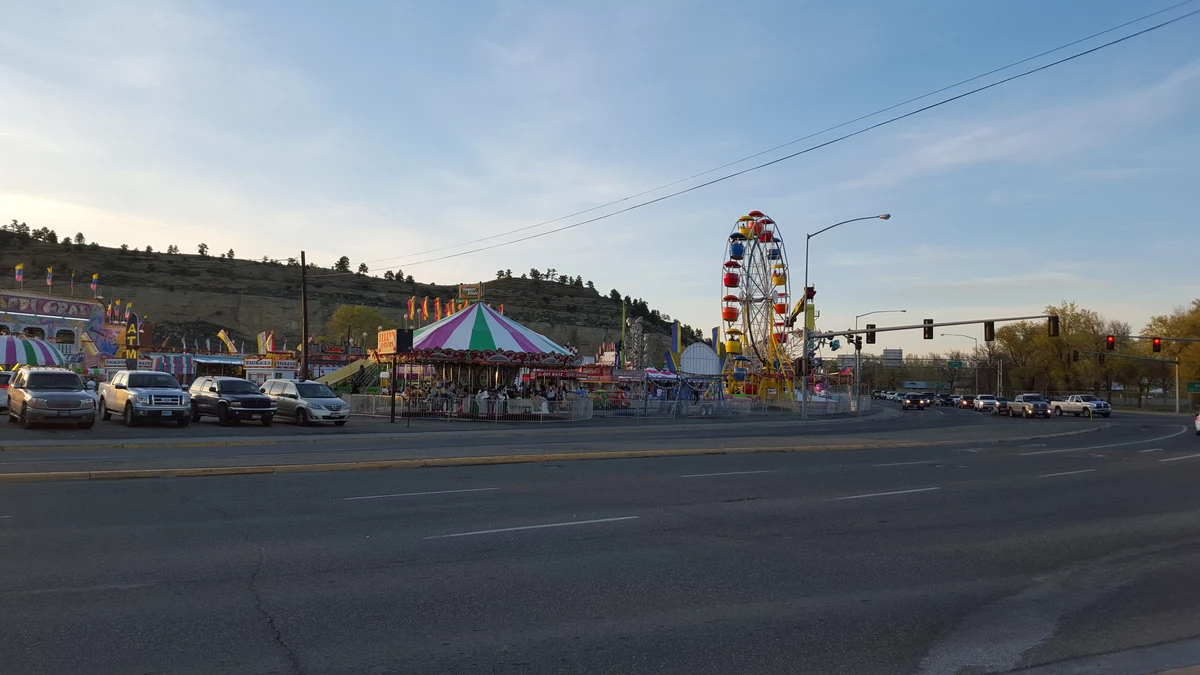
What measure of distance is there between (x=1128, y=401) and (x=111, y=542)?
114 m

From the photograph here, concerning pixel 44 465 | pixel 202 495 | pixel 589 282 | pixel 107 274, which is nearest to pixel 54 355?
pixel 44 465

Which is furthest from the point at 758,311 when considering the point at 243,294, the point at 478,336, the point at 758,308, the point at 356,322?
the point at 243,294

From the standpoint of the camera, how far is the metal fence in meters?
37.2

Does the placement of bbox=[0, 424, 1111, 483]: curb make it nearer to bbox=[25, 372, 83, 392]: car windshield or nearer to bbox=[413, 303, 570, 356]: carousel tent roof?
bbox=[25, 372, 83, 392]: car windshield

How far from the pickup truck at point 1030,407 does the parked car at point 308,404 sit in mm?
44466

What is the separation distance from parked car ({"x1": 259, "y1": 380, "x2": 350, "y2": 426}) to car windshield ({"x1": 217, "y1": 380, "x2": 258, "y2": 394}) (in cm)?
160

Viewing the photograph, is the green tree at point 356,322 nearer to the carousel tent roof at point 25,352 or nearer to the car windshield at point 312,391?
the carousel tent roof at point 25,352

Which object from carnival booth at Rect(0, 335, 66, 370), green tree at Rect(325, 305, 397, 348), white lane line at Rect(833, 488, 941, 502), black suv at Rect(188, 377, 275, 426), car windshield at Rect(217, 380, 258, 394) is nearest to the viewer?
white lane line at Rect(833, 488, 941, 502)

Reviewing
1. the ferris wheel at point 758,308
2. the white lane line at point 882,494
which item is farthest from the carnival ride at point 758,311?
the white lane line at point 882,494

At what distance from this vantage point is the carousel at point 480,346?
38156 mm

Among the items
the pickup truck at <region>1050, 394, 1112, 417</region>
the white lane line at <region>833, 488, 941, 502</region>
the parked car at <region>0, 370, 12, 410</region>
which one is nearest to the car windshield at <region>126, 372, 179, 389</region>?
the parked car at <region>0, 370, 12, 410</region>

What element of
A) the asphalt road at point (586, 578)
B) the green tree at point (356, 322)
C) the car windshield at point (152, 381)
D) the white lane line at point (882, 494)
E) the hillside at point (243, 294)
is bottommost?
the white lane line at point (882, 494)

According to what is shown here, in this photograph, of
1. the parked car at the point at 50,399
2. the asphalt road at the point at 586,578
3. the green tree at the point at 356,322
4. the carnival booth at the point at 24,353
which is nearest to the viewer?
the asphalt road at the point at 586,578

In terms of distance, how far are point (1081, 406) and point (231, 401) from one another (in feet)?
172
